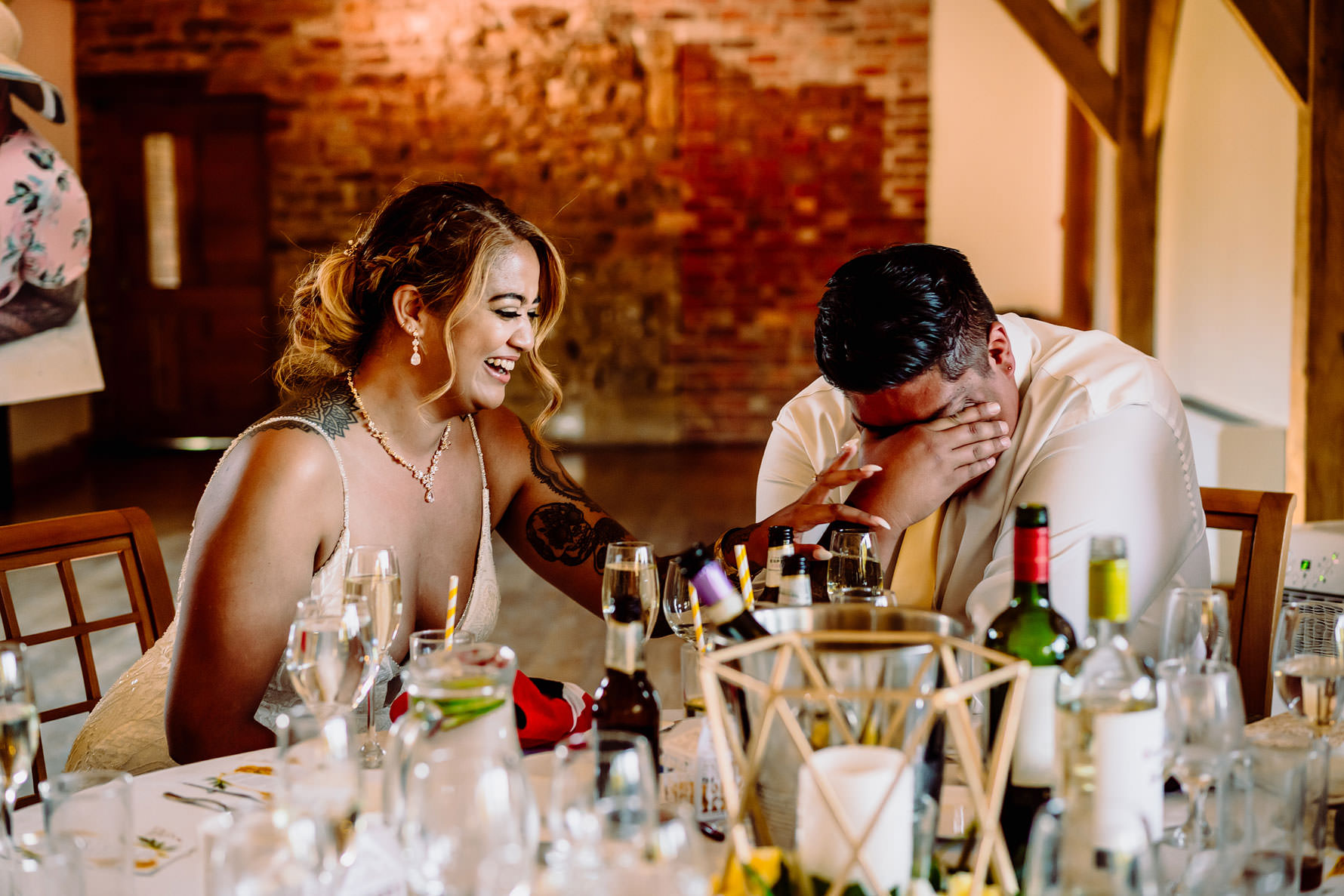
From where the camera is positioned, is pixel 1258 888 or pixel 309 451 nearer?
pixel 1258 888

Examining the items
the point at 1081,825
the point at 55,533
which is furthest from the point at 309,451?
the point at 1081,825

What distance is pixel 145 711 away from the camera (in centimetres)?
177

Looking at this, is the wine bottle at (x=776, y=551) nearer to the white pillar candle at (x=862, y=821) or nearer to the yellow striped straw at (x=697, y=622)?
the yellow striped straw at (x=697, y=622)

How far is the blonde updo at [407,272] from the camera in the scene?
1.88 m

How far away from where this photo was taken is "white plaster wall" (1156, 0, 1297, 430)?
4.30 m

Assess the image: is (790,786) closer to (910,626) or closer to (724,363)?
(910,626)

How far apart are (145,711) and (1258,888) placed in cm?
149

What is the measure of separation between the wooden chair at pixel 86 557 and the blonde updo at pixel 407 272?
0.34 metres

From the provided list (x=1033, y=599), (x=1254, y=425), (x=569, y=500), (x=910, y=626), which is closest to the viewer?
(x=910, y=626)

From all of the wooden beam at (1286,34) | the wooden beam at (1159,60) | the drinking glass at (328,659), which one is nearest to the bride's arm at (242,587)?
the drinking glass at (328,659)

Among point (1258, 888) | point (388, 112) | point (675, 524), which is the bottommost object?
point (675, 524)

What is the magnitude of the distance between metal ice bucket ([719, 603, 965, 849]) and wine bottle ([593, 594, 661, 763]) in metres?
0.16

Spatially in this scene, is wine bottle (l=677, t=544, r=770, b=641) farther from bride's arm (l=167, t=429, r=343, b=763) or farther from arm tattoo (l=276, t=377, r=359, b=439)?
arm tattoo (l=276, t=377, r=359, b=439)

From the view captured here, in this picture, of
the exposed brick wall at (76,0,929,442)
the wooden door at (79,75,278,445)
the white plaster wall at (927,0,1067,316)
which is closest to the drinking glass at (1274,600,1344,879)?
the exposed brick wall at (76,0,929,442)
